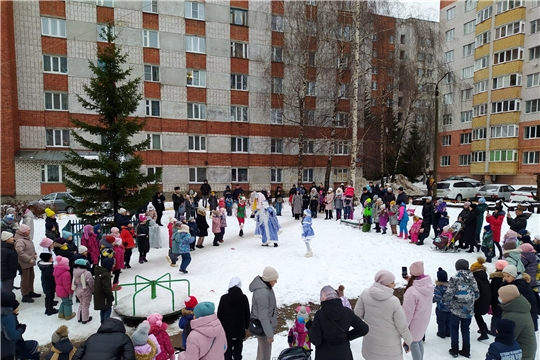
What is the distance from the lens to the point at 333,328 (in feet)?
12.6

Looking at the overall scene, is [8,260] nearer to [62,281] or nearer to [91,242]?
[62,281]

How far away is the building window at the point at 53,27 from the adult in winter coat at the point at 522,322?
29883mm

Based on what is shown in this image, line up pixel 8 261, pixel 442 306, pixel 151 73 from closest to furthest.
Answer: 1. pixel 442 306
2. pixel 8 261
3. pixel 151 73

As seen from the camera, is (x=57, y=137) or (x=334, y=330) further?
(x=57, y=137)

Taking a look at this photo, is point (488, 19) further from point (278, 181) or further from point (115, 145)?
point (115, 145)

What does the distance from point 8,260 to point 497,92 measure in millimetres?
41799

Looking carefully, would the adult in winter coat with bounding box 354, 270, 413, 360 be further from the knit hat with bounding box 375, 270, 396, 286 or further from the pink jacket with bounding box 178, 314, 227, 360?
the pink jacket with bounding box 178, 314, 227, 360

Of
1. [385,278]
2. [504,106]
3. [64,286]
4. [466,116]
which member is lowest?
[64,286]

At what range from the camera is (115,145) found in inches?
490

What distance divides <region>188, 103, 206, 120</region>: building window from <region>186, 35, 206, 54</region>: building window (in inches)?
177

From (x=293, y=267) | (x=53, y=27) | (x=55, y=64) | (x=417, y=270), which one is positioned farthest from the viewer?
(x=55, y=64)

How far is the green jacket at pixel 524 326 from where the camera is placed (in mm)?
4492

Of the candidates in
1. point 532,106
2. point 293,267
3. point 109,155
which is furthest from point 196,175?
point 532,106

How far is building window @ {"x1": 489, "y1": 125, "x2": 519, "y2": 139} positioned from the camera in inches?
1304
